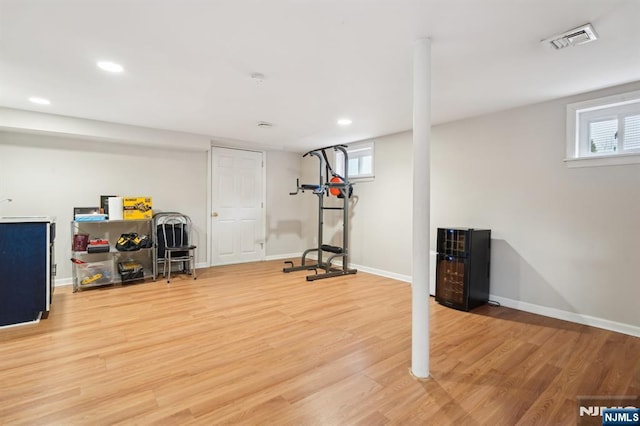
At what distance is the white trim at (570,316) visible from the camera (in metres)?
2.87

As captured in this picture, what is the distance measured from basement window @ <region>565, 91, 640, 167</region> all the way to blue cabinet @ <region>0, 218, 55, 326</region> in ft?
18.4

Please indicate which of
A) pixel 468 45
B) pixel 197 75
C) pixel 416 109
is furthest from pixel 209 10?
pixel 468 45

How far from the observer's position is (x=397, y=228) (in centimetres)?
492

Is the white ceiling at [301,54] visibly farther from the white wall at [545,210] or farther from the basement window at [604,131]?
the white wall at [545,210]

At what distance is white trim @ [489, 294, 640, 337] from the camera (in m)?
2.87

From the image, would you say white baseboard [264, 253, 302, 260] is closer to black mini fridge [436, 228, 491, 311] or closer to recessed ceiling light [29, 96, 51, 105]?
black mini fridge [436, 228, 491, 311]

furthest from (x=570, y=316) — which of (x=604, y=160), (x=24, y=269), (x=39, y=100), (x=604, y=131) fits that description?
(x=39, y=100)

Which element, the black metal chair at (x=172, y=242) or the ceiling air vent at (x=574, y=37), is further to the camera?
the black metal chair at (x=172, y=242)

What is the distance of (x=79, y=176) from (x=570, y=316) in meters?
6.69

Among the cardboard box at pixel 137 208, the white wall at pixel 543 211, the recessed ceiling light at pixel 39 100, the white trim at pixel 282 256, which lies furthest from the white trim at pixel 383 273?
the recessed ceiling light at pixel 39 100

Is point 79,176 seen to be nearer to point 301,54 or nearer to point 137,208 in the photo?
point 137,208

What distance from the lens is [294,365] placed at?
2.26 meters
